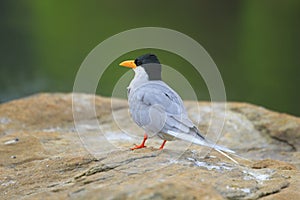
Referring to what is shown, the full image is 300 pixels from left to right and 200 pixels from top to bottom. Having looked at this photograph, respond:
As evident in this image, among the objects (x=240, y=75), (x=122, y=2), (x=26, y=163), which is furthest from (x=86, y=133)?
(x=122, y=2)

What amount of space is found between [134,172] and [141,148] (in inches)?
42.5

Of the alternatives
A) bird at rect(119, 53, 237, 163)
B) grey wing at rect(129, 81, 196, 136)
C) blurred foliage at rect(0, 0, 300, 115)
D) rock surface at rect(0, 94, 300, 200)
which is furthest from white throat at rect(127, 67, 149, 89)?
blurred foliage at rect(0, 0, 300, 115)

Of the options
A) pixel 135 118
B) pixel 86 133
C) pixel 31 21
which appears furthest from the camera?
pixel 31 21

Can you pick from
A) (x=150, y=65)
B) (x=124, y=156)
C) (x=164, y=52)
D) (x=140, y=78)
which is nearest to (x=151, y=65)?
(x=150, y=65)

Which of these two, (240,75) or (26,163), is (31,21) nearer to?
(240,75)

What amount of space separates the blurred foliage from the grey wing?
12570 mm

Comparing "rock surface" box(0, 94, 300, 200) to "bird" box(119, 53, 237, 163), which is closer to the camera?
"rock surface" box(0, 94, 300, 200)

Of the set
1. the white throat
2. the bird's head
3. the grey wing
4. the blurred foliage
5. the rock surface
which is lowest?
the rock surface

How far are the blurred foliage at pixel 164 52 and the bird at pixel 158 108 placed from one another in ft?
40.6

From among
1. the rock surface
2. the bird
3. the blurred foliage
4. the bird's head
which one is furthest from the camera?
the blurred foliage

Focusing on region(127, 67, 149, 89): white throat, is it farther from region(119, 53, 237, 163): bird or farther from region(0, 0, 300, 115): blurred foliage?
region(0, 0, 300, 115): blurred foliage

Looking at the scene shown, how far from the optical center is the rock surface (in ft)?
15.5

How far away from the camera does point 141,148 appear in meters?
6.05

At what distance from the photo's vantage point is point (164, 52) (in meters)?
26.3
